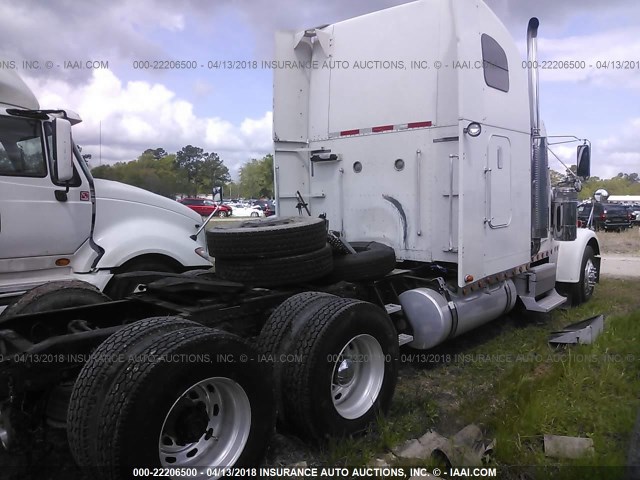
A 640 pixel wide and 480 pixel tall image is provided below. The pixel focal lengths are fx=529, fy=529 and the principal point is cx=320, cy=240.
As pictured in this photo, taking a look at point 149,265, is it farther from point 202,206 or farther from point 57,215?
point 202,206

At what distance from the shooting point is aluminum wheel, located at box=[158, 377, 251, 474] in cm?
279

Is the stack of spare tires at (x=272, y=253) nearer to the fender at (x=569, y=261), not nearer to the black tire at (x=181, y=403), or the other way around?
the black tire at (x=181, y=403)

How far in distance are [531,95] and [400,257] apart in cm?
277

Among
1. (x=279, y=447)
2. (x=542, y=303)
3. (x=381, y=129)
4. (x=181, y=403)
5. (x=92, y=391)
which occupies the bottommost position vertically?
(x=279, y=447)

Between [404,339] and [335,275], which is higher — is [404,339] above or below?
below

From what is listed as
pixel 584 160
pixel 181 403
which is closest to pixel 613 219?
pixel 584 160

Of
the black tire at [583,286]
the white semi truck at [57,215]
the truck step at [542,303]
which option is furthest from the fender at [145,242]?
the black tire at [583,286]

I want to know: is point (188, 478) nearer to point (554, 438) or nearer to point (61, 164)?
point (554, 438)

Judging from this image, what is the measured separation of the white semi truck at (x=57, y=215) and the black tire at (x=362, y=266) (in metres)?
2.03

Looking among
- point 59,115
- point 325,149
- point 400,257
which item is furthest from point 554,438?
point 59,115

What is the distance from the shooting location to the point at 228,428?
2990mm

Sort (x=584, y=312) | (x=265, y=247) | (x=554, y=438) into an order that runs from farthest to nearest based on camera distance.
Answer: (x=584, y=312), (x=265, y=247), (x=554, y=438)

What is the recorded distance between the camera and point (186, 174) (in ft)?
85.0

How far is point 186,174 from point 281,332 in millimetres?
23603
